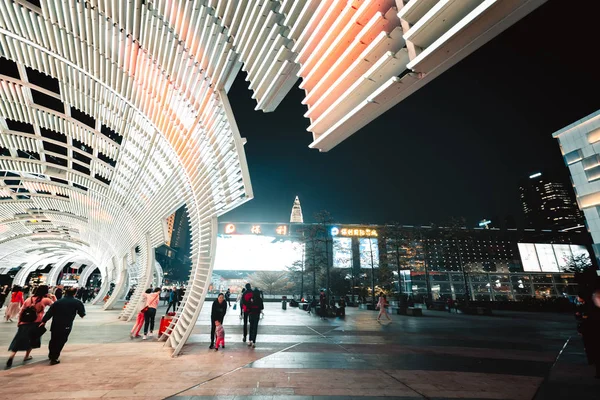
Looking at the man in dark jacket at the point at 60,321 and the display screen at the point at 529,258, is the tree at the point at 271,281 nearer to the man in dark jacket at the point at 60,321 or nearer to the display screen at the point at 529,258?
Result: the display screen at the point at 529,258

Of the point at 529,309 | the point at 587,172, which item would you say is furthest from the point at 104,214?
the point at 587,172

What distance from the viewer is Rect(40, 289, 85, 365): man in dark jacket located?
21.8ft

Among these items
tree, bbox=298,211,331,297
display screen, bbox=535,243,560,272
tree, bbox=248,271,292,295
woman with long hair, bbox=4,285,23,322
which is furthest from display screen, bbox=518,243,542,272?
woman with long hair, bbox=4,285,23,322

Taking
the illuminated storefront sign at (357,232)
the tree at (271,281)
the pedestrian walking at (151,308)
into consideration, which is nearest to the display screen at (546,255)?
the illuminated storefront sign at (357,232)

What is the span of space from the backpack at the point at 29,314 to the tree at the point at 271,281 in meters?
64.1

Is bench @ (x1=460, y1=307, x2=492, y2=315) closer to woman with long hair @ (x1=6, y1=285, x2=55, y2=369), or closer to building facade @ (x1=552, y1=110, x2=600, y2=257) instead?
building facade @ (x1=552, y1=110, x2=600, y2=257)

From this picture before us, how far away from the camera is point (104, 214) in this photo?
64.2ft

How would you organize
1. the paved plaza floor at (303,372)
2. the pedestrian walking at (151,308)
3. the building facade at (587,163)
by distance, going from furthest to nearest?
the building facade at (587,163)
the pedestrian walking at (151,308)
the paved plaza floor at (303,372)

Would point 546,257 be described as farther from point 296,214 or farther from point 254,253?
point 254,253

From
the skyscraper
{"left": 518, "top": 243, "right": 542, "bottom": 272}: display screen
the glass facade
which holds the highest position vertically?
the skyscraper

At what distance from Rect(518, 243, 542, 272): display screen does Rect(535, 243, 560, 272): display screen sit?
3.09 ft

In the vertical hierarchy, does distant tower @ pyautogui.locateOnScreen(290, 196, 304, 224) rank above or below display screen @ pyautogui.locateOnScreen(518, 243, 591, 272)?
above

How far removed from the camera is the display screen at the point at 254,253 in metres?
82.0

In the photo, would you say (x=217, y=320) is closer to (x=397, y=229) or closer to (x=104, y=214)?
(x=104, y=214)
